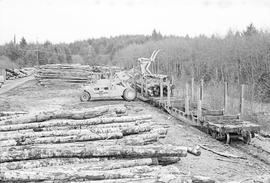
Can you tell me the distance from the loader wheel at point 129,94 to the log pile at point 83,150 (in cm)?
964

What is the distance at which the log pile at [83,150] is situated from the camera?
213 inches

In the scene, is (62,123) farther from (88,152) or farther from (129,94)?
(129,94)

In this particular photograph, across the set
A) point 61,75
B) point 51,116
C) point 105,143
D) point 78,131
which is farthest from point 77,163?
point 61,75

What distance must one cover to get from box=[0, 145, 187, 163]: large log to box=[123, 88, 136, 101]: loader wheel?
1186cm

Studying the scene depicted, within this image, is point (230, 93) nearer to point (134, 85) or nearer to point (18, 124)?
point (134, 85)

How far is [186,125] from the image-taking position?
1377 centimetres

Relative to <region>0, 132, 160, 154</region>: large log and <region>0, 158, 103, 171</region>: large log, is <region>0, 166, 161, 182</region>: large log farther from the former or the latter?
<region>0, 132, 160, 154</region>: large log

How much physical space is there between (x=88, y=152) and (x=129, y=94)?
12.5 metres

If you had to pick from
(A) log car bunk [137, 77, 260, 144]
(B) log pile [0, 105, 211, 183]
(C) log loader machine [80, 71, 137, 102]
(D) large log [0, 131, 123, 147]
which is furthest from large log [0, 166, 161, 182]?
(C) log loader machine [80, 71, 137, 102]

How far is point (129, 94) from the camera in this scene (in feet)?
Result: 61.7

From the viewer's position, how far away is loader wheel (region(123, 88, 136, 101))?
738 inches

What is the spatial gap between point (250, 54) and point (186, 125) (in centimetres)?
1329

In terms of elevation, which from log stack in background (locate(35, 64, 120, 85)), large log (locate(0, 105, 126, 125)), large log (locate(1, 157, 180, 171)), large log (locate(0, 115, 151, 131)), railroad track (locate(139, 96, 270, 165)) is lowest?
railroad track (locate(139, 96, 270, 165))

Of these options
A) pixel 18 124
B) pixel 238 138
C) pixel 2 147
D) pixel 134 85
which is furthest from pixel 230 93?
pixel 2 147
